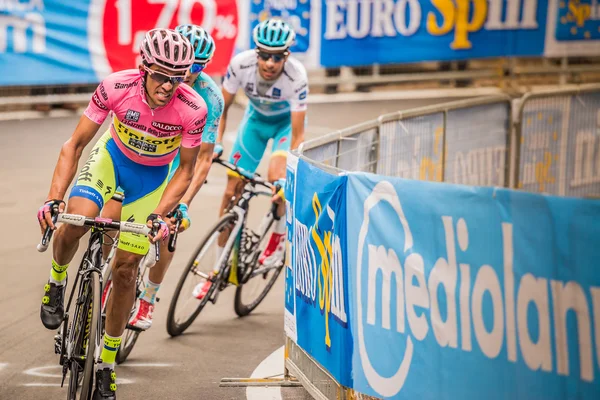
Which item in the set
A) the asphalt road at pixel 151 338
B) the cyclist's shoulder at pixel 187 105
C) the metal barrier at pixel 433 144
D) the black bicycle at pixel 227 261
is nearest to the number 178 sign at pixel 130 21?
the asphalt road at pixel 151 338

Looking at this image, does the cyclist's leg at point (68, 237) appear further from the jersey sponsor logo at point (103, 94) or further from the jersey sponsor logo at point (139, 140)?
the jersey sponsor logo at point (103, 94)

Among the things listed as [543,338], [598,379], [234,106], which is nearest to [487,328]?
[543,338]

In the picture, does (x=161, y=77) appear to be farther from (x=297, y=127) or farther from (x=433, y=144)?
(x=433, y=144)

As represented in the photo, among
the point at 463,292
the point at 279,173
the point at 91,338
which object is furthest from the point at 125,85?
the point at 463,292

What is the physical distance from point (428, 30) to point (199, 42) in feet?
43.2

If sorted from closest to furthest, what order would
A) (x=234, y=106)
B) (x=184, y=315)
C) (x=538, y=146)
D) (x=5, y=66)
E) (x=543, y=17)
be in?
(x=184, y=315), (x=538, y=146), (x=5, y=66), (x=234, y=106), (x=543, y=17)

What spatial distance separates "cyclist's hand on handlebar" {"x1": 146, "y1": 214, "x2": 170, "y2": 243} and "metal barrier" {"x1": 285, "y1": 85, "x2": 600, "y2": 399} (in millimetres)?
2343

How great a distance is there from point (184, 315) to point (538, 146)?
496 centimetres

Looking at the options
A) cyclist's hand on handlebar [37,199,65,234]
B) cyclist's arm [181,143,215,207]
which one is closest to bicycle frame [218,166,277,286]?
cyclist's arm [181,143,215,207]

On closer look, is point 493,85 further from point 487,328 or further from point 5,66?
point 487,328

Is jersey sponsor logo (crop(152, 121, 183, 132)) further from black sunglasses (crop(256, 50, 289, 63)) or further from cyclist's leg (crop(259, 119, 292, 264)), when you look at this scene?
black sunglasses (crop(256, 50, 289, 63))

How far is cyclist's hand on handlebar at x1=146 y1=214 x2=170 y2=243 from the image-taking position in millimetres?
5180

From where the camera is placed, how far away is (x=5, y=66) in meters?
15.4

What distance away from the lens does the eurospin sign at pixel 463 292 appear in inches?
151
